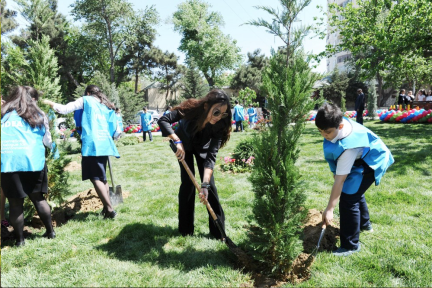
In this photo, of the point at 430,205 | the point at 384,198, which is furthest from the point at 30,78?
the point at 430,205

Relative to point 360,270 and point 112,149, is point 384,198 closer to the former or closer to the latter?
point 360,270

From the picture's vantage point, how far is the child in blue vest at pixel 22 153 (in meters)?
3.30

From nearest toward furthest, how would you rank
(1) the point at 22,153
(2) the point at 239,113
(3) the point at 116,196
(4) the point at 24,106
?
(1) the point at 22,153 < (4) the point at 24,106 < (3) the point at 116,196 < (2) the point at 239,113

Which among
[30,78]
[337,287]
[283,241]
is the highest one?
[30,78]

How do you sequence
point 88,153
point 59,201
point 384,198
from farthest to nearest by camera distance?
point 384,198
point 59,201
point 88,153

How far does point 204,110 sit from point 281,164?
1.16 m

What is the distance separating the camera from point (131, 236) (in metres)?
3.83

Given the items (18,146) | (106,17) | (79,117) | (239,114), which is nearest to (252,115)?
(239,114)

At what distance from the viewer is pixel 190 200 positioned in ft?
11.9

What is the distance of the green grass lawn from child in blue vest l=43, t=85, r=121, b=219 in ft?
2.00

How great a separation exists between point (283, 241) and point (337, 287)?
24.9 inches

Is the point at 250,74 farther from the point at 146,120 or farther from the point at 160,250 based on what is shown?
the point at 160,250

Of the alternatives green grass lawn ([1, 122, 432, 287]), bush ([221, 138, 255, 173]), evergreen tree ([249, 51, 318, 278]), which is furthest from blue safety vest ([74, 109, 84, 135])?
bush ([221, 138, 255, 173])

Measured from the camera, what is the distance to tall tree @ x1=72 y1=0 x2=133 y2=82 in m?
29.4
